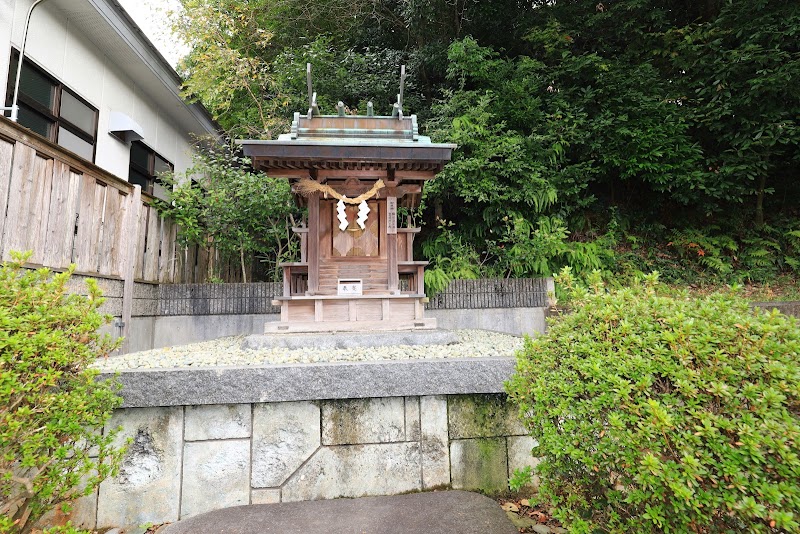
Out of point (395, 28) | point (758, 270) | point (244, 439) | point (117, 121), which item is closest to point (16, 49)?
point (117, 121)

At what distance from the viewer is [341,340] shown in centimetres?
467

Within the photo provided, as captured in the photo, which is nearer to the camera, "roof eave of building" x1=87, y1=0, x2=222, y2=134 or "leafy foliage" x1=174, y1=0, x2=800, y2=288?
"roof eave of building" x1=87, y1=0, x2=222, y2=134

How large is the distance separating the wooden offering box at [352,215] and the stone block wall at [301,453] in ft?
7.48

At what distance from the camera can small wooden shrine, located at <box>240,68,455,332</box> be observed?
509 centimetres

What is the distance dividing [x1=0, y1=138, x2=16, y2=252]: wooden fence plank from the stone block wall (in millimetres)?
3140

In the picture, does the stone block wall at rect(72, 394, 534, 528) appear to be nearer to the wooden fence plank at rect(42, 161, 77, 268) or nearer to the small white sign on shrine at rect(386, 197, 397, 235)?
the small white sign on shrine at rect(386, 197, 397, 235)

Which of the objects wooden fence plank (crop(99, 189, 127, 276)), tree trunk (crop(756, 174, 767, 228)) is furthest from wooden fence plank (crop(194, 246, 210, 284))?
tree trunk (crop(756, 174, 767, 228))

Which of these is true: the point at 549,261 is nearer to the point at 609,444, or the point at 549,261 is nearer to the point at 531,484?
the point at 531,484

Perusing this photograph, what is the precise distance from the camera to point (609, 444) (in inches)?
69.7

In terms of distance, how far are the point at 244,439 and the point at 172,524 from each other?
0.63 m

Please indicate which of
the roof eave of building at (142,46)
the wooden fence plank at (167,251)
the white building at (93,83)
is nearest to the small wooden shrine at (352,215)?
the wooden fence plank at (167,251)

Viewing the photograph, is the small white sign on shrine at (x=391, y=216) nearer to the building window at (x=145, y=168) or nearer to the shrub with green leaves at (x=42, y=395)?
the shrub with green leaves at (x=42, y=395)

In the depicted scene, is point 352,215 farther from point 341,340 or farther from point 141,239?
point 141,239

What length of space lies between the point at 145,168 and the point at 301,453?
28.7ft
